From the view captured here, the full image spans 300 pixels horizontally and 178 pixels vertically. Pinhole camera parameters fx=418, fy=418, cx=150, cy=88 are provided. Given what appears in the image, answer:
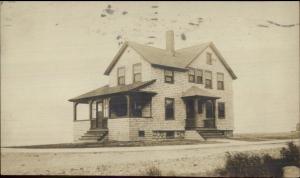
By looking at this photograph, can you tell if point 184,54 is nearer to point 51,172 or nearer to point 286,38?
point 286,38

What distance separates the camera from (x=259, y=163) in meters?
9.05

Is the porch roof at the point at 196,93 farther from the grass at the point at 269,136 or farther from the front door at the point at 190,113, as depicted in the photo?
the grass at the point at 269,136

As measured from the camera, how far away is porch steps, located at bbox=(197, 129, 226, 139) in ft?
32.9

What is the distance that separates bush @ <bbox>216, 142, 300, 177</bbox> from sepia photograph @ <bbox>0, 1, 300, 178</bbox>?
0.02 meters

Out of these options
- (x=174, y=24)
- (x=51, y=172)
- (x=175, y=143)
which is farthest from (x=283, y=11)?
(x=51, y=172)

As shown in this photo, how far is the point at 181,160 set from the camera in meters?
9.04

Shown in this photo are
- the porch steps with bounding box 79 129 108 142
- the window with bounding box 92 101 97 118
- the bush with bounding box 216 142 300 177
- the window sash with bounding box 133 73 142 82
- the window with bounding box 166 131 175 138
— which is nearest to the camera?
the bush with bounding box 216 142 300 177

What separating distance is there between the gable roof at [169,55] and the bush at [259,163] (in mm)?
1897

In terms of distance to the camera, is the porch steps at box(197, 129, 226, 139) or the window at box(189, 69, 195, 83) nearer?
the porch steps at box(197, 129, 226, 139)

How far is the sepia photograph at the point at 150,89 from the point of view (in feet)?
30.0

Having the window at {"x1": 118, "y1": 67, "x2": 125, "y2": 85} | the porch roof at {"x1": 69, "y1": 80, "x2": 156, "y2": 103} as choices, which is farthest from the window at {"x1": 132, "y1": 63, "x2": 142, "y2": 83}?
the window at {"x1": 118, "y1": 67, "x2": 125, "y2": 85}

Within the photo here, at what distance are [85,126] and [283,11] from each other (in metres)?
5.46

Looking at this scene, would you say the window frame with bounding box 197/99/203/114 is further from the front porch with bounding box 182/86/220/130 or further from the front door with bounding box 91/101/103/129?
the front door with bounding box 91/101/103/129

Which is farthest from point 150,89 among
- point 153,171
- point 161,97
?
point 153,171
